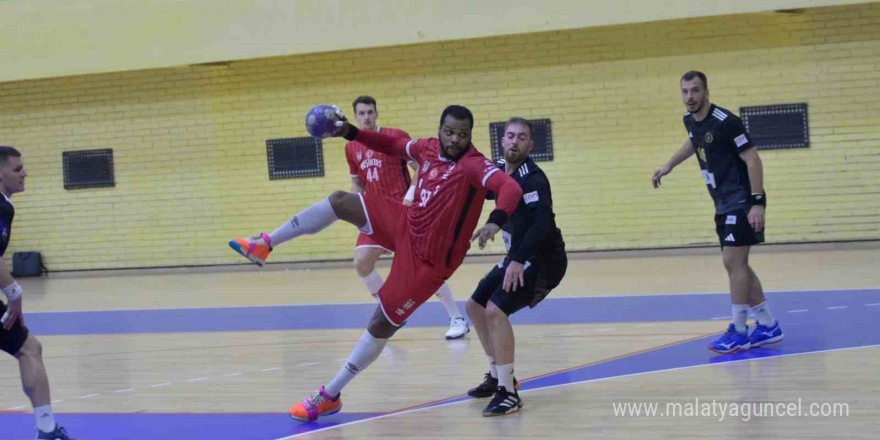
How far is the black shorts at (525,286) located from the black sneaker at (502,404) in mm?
484

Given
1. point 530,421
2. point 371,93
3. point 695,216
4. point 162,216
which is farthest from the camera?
point 162,216

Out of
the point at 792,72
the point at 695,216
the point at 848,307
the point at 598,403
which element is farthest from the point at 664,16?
the point at 598,403

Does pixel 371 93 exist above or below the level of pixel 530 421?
above

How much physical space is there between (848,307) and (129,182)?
13018 mm

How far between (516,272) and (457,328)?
11.2 feet

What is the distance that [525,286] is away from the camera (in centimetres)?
640

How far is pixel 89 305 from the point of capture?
13.9 meters

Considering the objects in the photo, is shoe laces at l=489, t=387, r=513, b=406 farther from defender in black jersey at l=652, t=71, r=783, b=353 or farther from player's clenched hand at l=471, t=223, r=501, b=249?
defender in black jersey at l=652, t=71, r=783, b=353

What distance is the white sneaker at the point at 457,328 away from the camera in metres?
9.35

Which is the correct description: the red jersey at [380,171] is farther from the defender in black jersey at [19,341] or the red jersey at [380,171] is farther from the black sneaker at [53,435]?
the black sneaker at [53,435]

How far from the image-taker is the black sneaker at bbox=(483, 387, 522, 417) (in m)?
6.04

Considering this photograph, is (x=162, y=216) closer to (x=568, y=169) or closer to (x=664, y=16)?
(x=568, y=169)

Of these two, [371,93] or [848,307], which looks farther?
[371,93]

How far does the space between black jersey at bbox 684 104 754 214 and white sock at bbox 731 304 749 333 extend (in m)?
0.73
